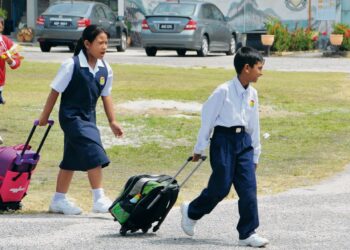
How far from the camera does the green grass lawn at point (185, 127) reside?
1180 cm

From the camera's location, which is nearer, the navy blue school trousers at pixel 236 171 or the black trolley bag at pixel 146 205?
the navy blue school trousers at pixel 236 171

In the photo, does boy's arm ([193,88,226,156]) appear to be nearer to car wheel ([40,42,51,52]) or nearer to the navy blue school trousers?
the navy blue school trousers

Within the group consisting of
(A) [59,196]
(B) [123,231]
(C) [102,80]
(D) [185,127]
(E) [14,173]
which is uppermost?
(C) [102,80]

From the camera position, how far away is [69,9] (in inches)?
1288

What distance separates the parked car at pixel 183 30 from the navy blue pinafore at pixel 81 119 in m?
21.2

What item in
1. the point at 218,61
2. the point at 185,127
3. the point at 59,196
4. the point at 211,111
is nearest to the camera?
the point at 211,111

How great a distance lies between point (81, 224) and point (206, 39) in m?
23.1

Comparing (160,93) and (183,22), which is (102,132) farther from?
(183,22)

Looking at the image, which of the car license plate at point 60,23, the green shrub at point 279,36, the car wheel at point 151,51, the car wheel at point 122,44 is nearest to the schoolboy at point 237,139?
the car wheel at point 151,51

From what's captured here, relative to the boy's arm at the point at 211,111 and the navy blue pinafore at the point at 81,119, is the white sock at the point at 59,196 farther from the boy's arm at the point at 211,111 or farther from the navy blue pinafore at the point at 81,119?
the boy's arm at the point at 211,111

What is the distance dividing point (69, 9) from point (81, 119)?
77.4 feet

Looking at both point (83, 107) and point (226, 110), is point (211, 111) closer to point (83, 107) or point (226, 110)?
point (226, 110)

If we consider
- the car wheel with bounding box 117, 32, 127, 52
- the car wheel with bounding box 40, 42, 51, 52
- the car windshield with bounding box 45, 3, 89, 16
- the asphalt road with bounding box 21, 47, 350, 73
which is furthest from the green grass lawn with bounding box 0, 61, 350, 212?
the car wheel with bounding box 117, 32, 127, 52

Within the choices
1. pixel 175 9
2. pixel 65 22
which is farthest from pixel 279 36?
pixel 65 22
